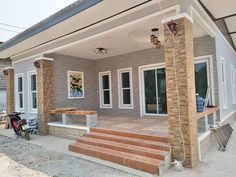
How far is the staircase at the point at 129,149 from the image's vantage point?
14.2 feet

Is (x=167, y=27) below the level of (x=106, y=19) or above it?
below

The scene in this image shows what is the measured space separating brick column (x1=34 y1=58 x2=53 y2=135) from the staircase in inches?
108

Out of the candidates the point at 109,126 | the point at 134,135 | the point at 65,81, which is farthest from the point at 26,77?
the point at 134,135

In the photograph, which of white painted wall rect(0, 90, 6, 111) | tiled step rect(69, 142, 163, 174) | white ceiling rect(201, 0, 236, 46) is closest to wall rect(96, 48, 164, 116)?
white ceiling rect(201, 0, 236, 46)

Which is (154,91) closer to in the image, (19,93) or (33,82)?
(33,82)

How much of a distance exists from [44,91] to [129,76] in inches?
153

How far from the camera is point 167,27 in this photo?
4531 mm

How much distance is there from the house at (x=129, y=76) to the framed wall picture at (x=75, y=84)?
5 centimetres

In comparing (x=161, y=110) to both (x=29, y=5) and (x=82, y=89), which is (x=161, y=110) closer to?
(x=82, y=89)

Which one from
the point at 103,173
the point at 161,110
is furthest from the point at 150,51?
the point at 103,173

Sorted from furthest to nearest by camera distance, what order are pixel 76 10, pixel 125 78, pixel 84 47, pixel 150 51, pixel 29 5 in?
pixel 29 5
pixel 125 78
pixel 150 51
pixel 84 47
pixel 76 10

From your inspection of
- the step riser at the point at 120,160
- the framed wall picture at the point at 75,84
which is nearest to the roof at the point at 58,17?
the framed wall picture at the point at 75,84

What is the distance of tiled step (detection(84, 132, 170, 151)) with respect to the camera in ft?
15.4

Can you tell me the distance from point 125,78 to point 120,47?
6.12 ft
